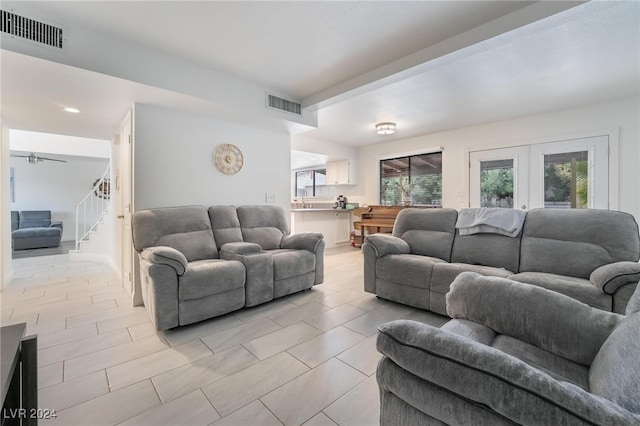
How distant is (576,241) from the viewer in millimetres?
2287

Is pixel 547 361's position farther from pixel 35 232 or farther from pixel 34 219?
pixel 34 219

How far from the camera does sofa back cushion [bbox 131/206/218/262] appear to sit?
2.70 meters

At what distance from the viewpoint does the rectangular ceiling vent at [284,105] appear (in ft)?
10.7

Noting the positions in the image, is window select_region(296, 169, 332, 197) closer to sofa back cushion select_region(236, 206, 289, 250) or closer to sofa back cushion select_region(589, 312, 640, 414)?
sofa back cushion select_region(236, 206, 289, 250)

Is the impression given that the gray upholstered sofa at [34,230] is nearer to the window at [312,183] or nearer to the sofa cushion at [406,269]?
the window at [312,183]

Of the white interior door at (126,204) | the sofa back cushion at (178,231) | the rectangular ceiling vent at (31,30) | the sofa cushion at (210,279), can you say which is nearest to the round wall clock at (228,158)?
the sofa back cushion at (178,231)

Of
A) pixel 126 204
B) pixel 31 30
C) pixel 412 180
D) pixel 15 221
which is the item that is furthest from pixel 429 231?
pixel 15 221

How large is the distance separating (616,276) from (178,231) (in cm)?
368

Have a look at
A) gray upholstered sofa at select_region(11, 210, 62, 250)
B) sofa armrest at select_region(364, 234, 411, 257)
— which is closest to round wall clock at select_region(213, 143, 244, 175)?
sofa armrest at select_region(364, 234, 411, 257)

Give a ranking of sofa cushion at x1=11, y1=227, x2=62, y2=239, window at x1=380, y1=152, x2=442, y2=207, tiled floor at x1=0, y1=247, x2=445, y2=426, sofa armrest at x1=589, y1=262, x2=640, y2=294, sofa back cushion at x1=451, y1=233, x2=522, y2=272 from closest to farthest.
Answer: tiled floor at x1=0, y1=247, x2=445, y2=426 < sofa armrest at x1=589, y1=262, x2=640, y2=294 < sofa back cushion at x1=451, y1=233, x2=522, y2=272 < window at x1=380, y1=152, x2=442, y2=207 < sofa cushion at x1=11, y1=227, x2=62, y2=239

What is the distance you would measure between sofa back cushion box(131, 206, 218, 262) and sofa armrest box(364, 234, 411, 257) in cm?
178

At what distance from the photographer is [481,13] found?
6.44 ft

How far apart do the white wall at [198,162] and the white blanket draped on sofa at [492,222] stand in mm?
2576

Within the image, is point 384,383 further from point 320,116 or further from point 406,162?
point 406,162
